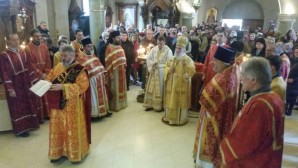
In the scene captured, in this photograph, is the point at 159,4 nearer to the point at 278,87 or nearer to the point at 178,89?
the point at 178,89

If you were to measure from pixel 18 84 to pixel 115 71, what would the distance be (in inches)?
78.3

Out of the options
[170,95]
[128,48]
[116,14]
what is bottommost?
[170,95]

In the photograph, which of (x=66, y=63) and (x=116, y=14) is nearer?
(x=66, y=63)

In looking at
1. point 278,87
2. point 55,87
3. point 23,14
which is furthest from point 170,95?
point 23,14

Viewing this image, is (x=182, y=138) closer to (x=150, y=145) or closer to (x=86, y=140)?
(x=150, y=145)

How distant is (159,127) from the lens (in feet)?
16.7

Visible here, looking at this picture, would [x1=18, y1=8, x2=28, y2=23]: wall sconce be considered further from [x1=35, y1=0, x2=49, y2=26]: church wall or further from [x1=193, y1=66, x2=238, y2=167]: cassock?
[x1=193, y1=66, x2=238, y2=167]: cassock

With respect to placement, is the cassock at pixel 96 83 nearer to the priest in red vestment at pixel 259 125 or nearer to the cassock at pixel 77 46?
the cassock at pixel 77 46

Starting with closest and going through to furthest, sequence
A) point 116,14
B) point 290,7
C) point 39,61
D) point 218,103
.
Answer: point 218,103
point 39,61
point 290,7
point 116,14

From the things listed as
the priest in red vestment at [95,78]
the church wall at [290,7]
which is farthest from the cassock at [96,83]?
the church wall at [290,7]

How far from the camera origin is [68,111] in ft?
11.5

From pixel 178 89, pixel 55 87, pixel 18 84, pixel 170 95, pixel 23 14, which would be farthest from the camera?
pixel 23 14

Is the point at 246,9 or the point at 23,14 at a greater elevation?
the point at 246,9

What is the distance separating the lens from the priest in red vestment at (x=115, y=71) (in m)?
→ 5.67
